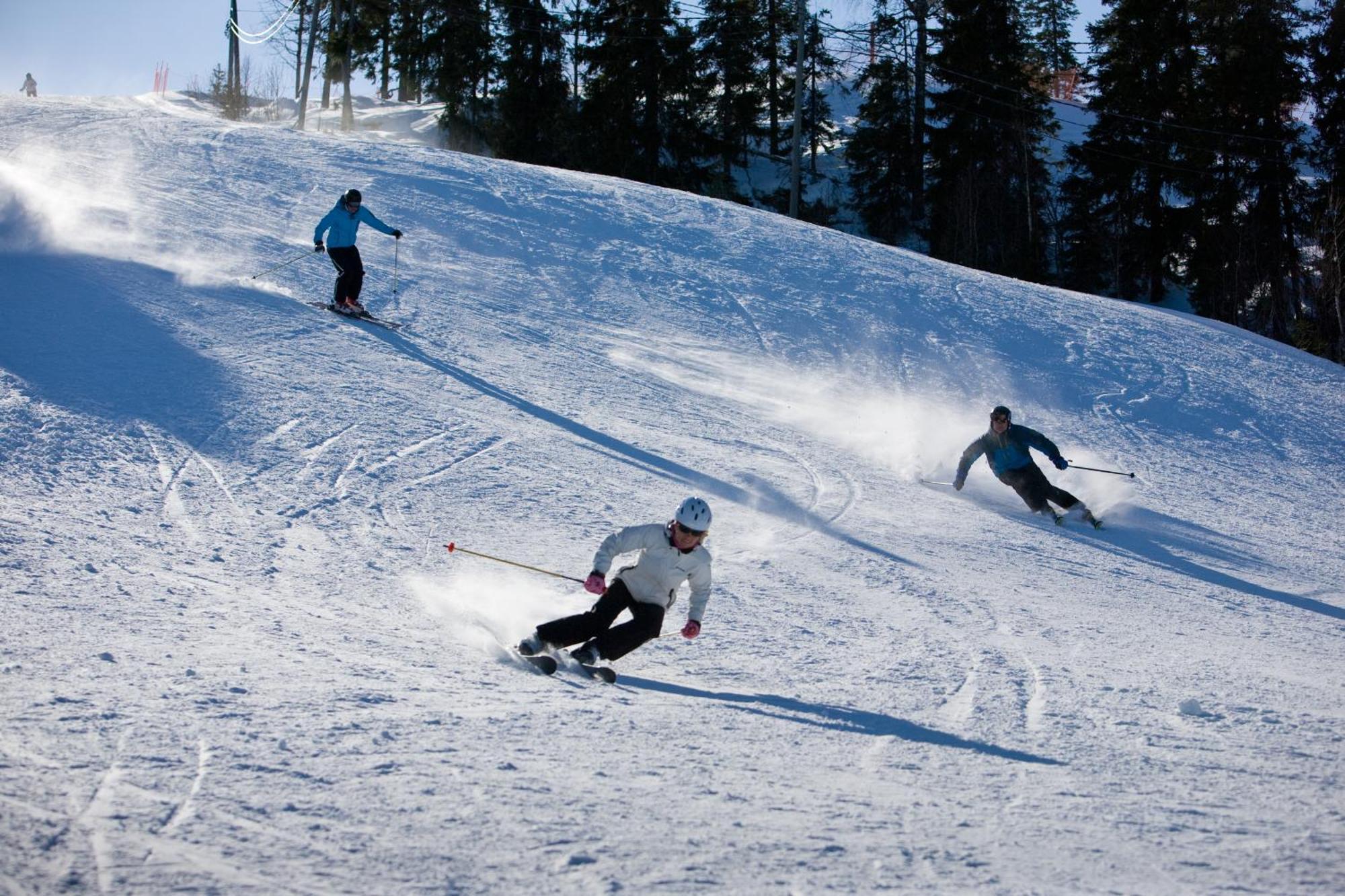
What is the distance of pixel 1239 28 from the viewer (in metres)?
32.1

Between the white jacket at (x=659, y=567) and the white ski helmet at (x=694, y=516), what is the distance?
205mm

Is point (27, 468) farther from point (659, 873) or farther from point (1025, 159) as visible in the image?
point (1025, 159)

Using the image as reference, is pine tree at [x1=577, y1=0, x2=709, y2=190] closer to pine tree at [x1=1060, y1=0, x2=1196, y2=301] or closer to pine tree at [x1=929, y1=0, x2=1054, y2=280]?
pine tree at [x1=929, y1=0, x2=1054, y2=280]

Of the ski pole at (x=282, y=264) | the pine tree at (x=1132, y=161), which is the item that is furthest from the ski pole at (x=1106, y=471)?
the pine tree at (x=1132, y=161)

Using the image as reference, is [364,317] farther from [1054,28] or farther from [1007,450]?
[1054,28]

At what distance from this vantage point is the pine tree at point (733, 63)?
3672 cm

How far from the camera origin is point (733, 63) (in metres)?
37.3

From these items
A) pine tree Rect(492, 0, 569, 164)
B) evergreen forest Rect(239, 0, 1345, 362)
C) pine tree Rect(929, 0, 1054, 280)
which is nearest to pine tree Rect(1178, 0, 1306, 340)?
evergreen forest Rect(239, 0, 1345, 362)

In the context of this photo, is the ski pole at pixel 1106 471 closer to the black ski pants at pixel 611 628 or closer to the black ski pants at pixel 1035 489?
the black ski pants at pixel 1035 489

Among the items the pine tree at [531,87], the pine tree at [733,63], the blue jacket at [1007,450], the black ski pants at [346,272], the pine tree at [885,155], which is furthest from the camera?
the pine tree at [733,63]

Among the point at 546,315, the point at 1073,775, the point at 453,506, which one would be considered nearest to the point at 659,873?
the point at 1073,775

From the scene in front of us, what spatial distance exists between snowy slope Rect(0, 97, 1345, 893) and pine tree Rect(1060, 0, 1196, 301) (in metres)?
16.6

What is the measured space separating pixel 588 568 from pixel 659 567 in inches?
56.0

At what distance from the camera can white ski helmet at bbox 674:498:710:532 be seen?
5539mm
